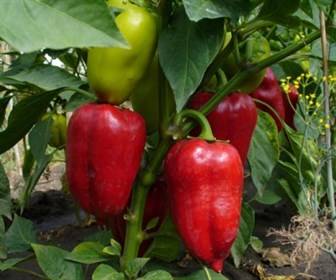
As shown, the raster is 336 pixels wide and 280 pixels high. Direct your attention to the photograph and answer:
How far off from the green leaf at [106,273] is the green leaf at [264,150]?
0.89 feet

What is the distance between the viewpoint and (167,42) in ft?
2.41

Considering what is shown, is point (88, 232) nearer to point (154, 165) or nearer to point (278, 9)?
point (154, 165)

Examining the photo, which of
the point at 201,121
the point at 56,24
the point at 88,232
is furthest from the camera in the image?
the point at 88,232

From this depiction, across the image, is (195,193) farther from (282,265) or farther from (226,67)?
(282,265)

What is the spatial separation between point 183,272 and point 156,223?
10.9 inches

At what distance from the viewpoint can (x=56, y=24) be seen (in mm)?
482

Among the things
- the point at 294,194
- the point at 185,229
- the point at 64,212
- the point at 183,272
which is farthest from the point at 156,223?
the point at 64,212

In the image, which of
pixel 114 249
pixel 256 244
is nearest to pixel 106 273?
pixel 114 249

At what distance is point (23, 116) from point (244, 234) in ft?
1.38

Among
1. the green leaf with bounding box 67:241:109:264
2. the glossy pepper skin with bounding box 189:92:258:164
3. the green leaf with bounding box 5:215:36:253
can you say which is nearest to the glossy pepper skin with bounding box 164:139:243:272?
the glossy pepper skin with bounding box 189:92:258:164

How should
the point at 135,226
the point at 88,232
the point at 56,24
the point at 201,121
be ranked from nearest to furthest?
the point at 56,24, the point at 201,121, the point at 135,226, the point at 88,232

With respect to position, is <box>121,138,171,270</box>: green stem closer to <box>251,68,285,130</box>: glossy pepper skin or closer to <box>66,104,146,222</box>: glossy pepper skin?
<box>66,104,146,222</box>: glossy pepper skin

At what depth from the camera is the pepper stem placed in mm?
775

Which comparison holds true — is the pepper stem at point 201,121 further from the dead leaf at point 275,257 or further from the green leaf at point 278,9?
the dead leaf at point 275,257
